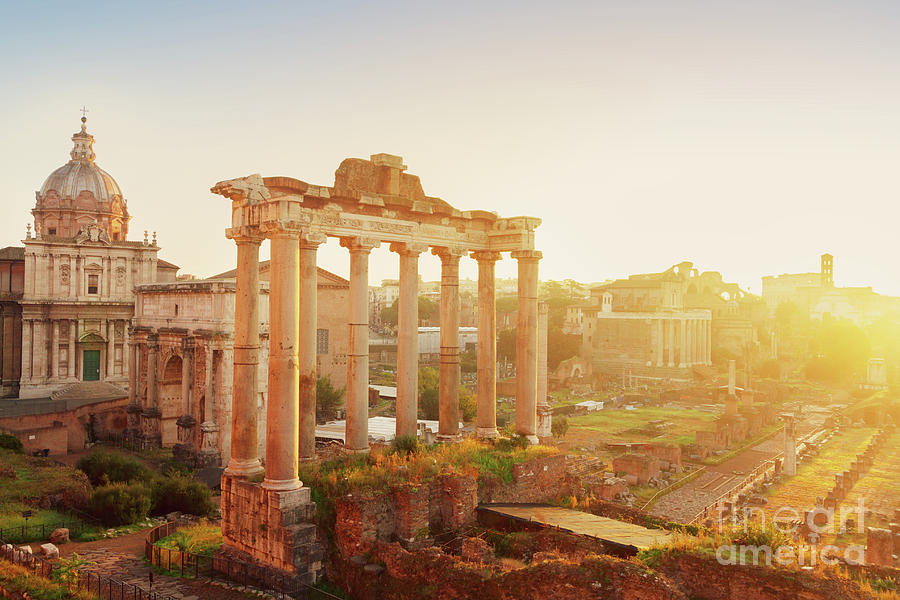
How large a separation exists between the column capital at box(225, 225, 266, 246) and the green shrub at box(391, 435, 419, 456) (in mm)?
4771

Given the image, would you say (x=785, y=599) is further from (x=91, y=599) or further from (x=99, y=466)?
(x=99, y=466)

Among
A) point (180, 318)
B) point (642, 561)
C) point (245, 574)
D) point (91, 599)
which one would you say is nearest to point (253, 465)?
point (245, 574)

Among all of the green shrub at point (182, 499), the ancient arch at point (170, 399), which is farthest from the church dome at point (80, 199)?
the green shrub at point (182, 499)

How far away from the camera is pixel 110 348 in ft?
126

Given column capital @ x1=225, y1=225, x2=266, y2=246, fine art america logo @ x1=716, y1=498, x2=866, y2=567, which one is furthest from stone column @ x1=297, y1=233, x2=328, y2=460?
fine art america logo @ x1=716, y1=498, x2=866, y2=567

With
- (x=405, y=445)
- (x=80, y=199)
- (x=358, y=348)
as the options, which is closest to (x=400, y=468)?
(x=405, y=445)

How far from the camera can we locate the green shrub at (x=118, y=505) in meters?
16.5

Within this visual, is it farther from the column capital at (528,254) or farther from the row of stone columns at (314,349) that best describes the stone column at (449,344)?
the column capital at (528,254)

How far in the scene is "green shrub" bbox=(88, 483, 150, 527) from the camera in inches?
Result: 648

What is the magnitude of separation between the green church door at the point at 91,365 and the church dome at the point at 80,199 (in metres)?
7.69

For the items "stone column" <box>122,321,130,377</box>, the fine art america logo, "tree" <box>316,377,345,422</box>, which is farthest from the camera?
"tree" <box>316,377,345,422</box>

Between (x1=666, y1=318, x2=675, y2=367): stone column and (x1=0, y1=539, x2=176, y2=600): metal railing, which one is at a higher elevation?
(x1=666, y1=318, x2=675, y2=367): stone column

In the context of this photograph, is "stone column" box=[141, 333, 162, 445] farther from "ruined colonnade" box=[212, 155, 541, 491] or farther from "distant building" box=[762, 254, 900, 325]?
"distant building" box=[762, 254, 900, 325]

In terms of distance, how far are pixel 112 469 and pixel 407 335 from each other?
1309 cm
